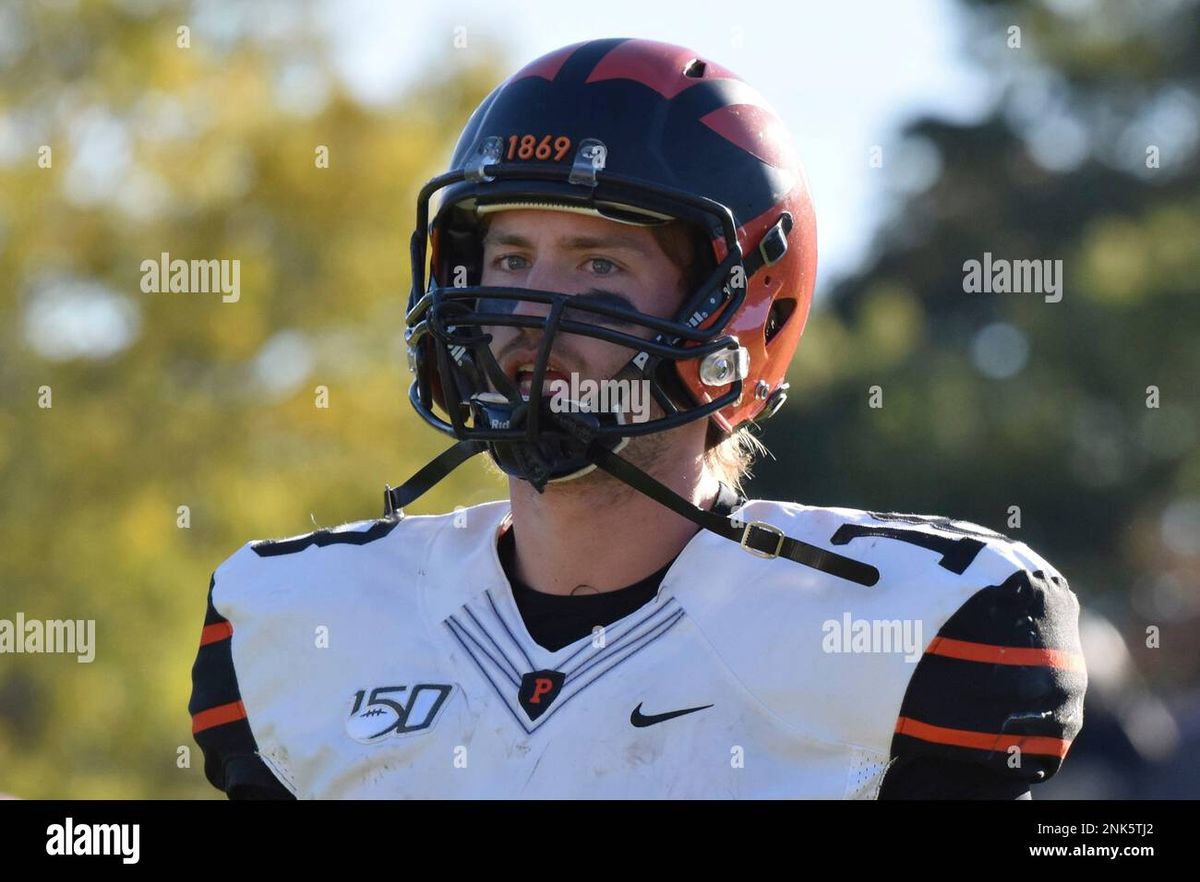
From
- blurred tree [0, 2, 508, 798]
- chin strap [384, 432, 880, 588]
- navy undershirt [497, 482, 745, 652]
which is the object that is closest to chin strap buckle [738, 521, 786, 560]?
chin strap [384, 432, 880, 588]

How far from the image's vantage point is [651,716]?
2.72m

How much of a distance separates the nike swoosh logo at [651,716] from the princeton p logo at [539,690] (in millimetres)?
139

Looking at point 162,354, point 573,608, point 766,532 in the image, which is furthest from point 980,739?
point 162,354

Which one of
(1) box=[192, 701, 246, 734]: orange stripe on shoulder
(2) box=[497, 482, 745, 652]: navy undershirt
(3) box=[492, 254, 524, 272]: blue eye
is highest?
(3) box=[492, 254, 524, 272]: blue eye

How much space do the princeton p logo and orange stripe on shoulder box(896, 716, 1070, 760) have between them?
530mm

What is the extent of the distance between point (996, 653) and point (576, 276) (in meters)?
0.86

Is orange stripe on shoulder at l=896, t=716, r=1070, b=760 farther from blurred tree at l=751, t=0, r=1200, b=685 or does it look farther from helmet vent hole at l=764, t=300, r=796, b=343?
blurred tree at l=751, t=0, r=1200, b=685

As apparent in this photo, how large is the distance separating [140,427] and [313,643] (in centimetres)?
783

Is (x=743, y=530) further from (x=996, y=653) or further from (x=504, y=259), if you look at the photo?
(x=504, y=259)

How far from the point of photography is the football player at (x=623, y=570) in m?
2.64

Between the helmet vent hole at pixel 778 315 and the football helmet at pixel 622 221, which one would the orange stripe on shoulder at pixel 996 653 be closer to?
the football helmet at pixel 622 221

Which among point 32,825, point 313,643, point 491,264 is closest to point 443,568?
point 313,643

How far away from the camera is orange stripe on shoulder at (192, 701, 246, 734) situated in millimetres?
3033

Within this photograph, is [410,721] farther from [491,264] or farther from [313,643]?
[491,264]
